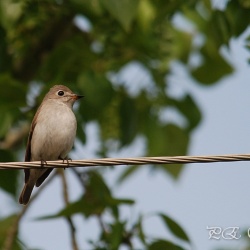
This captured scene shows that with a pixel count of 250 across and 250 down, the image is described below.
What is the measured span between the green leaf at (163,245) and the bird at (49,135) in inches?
51.6

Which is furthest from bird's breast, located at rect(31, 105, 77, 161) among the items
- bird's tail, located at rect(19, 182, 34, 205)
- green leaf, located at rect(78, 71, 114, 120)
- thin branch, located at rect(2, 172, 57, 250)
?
thin branch, located at rect(2, 172, 57, 250)

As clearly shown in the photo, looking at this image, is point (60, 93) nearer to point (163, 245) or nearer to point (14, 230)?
point (14, 230)

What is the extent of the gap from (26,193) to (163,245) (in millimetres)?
1737

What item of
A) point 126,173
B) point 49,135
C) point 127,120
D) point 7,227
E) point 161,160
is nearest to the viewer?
point 161,160

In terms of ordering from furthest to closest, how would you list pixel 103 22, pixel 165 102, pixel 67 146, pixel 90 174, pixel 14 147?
pixel 14 147 → pixel 165 102 → pixel 103 22 → pixel 90 174 → pixel 67 146

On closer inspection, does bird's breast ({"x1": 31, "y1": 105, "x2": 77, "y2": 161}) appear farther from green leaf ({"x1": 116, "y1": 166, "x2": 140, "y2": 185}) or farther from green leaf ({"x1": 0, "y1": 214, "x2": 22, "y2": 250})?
green leaf ({"x1": 116, "y1": 166, "x2": 140, "y2": 185})

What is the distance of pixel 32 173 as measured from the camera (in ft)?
32.4

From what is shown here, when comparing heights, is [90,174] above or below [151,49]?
below

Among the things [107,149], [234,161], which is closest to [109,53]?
[107,149]

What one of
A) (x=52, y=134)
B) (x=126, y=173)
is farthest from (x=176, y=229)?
(x=126, y=173)

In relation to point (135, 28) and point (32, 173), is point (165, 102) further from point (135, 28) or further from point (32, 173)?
point (32, 173)

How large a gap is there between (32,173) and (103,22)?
2217 millimetres

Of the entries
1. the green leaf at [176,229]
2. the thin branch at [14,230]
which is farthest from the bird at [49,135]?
the green leaf at [176,229]

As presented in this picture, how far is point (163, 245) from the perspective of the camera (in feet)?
29.7
